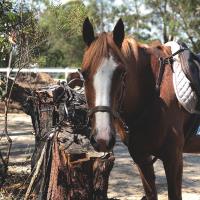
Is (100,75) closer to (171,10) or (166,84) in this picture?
(166,84)

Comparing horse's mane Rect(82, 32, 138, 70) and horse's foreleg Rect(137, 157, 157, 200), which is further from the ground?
horse's mane Rect(82, 32, 138, 70)

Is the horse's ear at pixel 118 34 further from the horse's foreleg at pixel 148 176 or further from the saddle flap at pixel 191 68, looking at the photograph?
the horse's foreleg at pixel 148 176

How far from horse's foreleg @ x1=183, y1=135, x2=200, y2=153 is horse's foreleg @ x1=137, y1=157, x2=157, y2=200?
378mm

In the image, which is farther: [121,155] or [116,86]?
[121,155]

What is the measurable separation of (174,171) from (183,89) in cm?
65

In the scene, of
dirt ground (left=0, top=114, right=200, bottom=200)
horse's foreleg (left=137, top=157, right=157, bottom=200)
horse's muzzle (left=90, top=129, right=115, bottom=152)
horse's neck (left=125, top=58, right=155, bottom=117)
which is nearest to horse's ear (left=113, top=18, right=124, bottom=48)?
horse's neck (left=125, top=58, right=155, bottom=117)

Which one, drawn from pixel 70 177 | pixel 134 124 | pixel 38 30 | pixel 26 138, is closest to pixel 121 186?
pixel 70 177

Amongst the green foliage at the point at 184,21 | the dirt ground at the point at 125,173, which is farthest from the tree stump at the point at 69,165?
the green foliage at the point at 184,21

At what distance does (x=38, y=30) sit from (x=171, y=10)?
35.2 metres

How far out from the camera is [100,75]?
2.65 metres

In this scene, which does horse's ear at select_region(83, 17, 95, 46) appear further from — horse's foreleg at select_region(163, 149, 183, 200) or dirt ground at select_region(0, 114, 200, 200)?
dirt ground at select_region(0, 114, 200, 200)

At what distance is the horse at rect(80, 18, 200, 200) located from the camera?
2748mm

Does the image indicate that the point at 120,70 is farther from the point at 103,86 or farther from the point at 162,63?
the point at 162,63

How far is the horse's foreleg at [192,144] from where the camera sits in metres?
3.81
